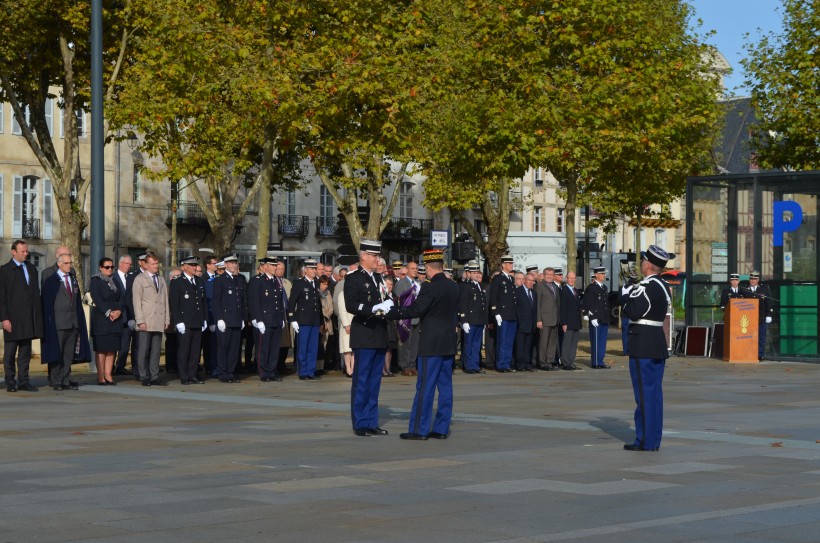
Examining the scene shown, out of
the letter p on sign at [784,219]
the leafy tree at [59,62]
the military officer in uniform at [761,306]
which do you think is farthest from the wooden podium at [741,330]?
the leafy tree at [59,62]

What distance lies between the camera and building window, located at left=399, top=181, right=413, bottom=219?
77875 mm

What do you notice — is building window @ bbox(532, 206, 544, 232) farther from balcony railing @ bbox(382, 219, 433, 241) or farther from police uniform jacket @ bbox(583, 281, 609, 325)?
police uniform jacket @ bbox(583, 281, 609, 325)

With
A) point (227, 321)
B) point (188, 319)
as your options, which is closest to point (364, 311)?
point (188, 319)

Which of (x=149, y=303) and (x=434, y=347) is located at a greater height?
(x=149, y=303)

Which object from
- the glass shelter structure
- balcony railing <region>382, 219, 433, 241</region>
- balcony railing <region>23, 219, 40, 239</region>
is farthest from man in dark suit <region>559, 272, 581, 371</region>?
balcony railing <region>382, 219, 433, 241</region>

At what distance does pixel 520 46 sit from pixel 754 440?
776 inches

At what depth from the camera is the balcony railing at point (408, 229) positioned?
75.9 meters

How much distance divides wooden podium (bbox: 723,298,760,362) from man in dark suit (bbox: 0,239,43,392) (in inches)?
619

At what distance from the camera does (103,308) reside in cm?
2155

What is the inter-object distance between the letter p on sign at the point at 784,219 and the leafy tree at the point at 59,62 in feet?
45.3

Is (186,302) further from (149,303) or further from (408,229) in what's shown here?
(408,229)

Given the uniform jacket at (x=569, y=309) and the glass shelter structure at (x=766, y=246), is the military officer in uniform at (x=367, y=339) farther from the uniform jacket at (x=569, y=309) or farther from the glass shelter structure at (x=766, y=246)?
the glass shelter structure at (x=766, y=246)

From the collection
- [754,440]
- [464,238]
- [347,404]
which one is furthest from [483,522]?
[464,238]

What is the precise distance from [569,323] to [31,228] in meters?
36.5
